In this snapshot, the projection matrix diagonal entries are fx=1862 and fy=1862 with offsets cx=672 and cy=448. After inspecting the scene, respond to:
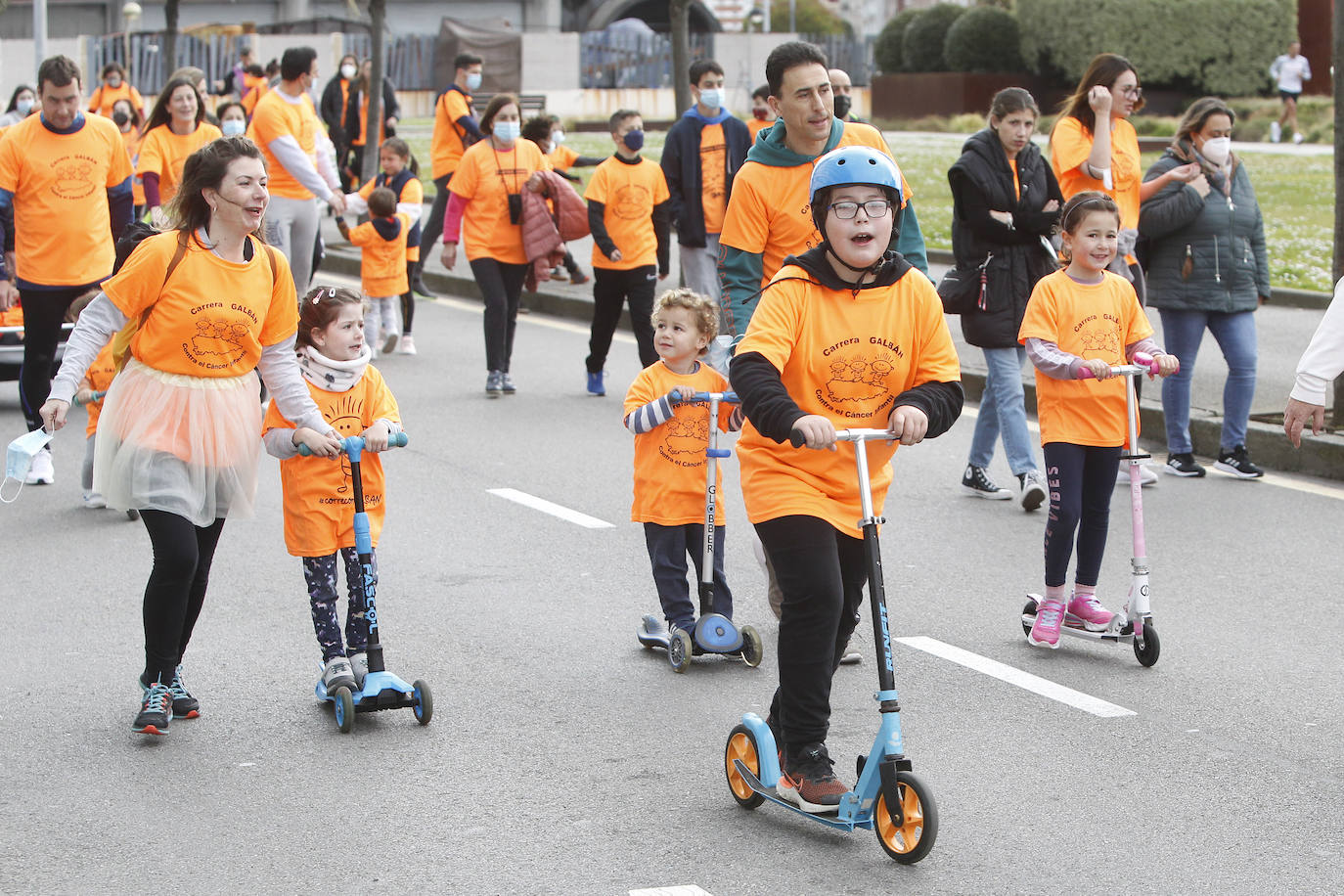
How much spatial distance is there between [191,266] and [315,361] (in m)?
0.51

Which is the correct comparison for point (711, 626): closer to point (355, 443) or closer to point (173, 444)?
point (355, 443)

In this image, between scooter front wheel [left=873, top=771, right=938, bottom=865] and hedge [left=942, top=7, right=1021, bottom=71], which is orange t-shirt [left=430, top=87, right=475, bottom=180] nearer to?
scooter front wheel [left=873, top=771, right=938, bottom=865]

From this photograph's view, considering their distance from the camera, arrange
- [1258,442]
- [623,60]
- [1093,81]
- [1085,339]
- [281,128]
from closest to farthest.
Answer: [1085,339]
[1093,81]
[1258,442]
[281,128]
[623,60]

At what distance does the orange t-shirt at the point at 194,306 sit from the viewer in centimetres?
559

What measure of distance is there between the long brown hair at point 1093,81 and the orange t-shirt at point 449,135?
9.00m

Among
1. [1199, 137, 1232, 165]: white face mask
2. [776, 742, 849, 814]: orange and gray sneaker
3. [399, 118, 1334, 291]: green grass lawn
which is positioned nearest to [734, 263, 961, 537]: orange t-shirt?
[776, 742, 849, 814]: orange and gray sneaker

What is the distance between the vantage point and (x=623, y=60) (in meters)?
64.5

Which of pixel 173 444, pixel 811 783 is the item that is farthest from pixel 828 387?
pixel 173 444

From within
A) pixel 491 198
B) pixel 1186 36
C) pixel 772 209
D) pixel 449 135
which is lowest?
pixel 772 209

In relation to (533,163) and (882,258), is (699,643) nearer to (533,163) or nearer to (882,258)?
(882,258)

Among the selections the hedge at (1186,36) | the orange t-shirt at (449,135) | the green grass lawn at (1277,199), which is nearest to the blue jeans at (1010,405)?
the green grass lawn at (1277,199)

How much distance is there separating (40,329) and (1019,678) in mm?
5350

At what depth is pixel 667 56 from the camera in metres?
64.6

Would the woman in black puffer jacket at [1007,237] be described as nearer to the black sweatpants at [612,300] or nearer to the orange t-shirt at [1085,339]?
the orange t-shirt at [1085,339]
